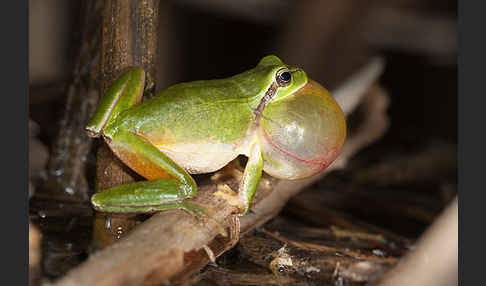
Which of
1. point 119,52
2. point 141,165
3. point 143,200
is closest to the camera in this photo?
point 143,200

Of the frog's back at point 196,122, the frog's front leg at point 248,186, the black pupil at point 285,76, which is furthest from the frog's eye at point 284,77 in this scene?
the frog's front leg at point 248,186

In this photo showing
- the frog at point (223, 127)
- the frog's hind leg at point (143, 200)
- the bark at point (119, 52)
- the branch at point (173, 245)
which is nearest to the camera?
the branch at point (173, 245)

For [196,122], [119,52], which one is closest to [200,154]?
[196,122]

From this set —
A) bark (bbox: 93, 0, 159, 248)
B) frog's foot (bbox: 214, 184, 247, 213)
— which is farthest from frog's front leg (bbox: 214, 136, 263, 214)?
bark (bbox: 93, 0, 159, 248)

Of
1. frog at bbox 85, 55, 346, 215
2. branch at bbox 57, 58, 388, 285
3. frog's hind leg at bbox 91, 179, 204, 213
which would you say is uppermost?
frog at bbox 85, 55, 346, 215

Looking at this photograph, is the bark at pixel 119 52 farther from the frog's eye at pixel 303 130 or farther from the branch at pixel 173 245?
the frog's eye at pixel 303 130

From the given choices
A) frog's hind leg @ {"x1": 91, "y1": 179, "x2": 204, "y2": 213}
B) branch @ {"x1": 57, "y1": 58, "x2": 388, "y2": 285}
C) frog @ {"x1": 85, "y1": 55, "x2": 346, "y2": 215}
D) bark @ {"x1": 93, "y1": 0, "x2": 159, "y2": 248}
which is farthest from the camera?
bark @ {"x1": 93, "y1": 0, "x2": 159, "y2": 248}

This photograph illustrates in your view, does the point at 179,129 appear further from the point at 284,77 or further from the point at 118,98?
the point at 284,77

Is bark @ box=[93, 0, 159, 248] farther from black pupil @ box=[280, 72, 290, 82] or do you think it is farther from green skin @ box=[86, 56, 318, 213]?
black pupil @ box=[280, 72, 290, 82]

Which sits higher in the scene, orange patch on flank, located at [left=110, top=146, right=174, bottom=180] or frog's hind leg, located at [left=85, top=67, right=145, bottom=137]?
frog's hind leg, located at [left=85, top=67, right=145, bottom=137]
